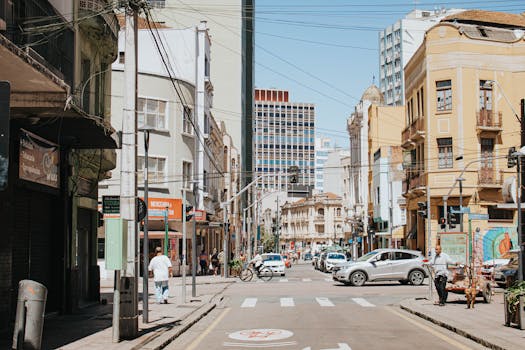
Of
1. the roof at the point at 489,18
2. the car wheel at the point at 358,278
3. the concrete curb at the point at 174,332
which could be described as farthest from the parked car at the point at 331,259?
the concrete curb at the point at 174,332

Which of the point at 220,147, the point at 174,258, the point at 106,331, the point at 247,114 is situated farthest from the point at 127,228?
the point at 247,114

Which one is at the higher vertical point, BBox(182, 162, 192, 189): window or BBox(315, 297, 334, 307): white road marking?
BBox(182, 162, 192, 189): window

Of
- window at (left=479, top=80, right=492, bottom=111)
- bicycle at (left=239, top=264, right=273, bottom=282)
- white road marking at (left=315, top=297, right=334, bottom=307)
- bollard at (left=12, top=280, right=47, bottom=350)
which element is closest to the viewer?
bollard at (left=12, top=280, right=47, bottom=350)

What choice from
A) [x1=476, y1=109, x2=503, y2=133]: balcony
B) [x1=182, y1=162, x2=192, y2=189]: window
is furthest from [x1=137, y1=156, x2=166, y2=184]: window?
[x1=476, y1=109, x2=503, y2=133]: balcony

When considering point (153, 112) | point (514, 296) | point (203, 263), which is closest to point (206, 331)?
point (514, 296)

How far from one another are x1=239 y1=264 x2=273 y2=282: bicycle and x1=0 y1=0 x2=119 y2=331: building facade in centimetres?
1805

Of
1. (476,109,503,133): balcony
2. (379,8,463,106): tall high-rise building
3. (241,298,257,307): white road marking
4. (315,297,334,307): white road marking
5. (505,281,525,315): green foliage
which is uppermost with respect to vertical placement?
(379,8,463,106): tall high-rise building

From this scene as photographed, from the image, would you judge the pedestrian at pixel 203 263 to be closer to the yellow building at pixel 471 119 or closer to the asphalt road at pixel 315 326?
the yellow building at pixel 471 119

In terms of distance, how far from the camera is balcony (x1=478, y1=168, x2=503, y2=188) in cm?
4644

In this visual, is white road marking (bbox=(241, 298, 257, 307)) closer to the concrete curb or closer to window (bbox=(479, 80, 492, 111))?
the concrete curb

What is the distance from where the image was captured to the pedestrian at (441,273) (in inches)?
867

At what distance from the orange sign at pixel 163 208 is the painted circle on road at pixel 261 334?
99.4 feet

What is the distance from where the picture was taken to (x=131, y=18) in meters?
15.0

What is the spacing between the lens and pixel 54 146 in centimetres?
1861
